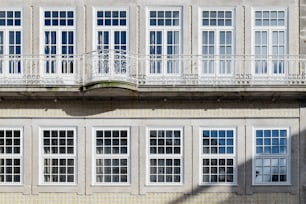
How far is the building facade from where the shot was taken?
1456cm

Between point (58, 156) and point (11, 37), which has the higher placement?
point (11, 37)

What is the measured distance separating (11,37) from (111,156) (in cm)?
499

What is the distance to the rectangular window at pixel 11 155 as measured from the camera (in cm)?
1465

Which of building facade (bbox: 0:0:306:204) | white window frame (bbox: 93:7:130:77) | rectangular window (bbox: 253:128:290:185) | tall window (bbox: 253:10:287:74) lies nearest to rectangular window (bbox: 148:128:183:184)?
building facade (bbox: 0:0:306:204)

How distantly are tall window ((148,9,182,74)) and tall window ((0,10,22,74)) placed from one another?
4196mm

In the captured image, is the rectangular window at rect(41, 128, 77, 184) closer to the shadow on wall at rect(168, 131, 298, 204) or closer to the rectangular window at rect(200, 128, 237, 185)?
the shadow on wall at rect(168, 131, 298, 204)

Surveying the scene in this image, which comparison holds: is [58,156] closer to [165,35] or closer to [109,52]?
[109,52]

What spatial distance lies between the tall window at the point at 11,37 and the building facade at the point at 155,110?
0.03 m

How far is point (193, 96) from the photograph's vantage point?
47.5 ft

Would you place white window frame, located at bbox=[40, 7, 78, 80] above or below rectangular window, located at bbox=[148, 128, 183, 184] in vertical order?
above

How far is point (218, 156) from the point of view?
14.7m

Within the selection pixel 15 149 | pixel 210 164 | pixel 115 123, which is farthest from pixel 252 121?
pixel 15 149

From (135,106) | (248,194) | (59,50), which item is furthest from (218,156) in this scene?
(59,50)

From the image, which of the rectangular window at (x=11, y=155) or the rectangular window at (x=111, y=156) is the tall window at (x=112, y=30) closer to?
Answer: the rectangular window at (x=111, y=156)
